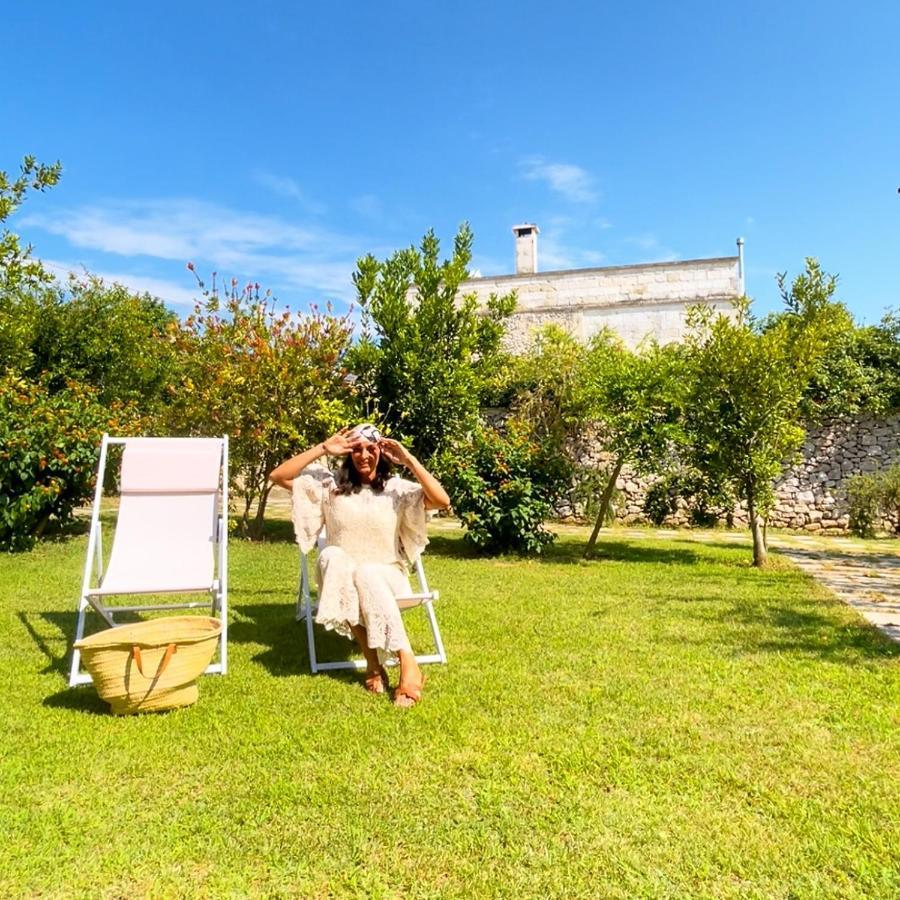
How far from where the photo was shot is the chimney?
1791 cm

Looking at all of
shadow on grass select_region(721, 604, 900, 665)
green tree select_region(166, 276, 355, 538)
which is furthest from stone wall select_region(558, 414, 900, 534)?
shadow on grass select_region(721, 604, 900, 665)

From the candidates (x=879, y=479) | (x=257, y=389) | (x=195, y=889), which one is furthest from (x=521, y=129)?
(x=195, y=889)

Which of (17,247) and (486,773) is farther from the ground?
(17,247)

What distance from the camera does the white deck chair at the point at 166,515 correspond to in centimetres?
443

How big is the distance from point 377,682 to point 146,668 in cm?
117

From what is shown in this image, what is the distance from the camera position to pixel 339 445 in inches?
161

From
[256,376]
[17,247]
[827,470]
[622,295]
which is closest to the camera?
[17,247]

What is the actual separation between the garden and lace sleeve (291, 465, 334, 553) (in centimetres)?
76

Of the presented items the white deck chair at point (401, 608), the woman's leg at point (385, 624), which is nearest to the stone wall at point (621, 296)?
the white deck chair at point (401, 608)

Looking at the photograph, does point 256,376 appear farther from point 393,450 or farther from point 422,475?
point 422,475

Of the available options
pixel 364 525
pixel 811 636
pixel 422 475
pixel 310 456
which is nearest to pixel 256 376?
pixel 310 456

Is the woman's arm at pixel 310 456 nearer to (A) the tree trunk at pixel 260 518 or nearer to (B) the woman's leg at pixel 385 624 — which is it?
(B) the woman's leg at pixel 385 624

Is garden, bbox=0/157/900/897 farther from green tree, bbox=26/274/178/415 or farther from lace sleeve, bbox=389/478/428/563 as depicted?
green tree, bbox=26/274/178/415

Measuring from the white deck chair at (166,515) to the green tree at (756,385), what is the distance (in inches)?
220
